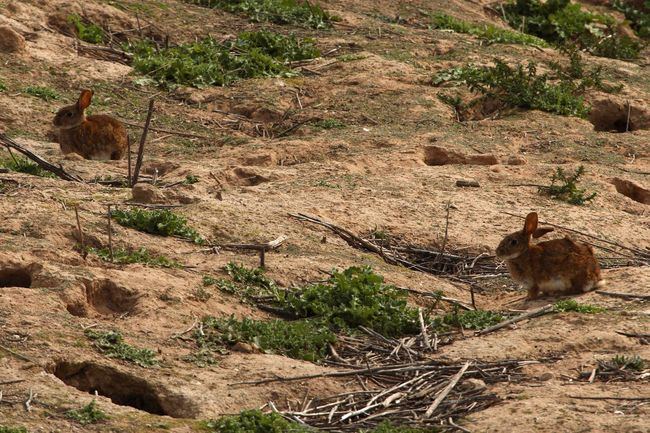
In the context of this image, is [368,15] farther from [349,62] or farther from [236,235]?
[236,235]

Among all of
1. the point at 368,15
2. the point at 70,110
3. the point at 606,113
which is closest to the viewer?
the point at 70,110

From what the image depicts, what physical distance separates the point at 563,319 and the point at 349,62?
784 centimetres

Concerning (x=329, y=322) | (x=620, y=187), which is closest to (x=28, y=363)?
(x=329, y=322)

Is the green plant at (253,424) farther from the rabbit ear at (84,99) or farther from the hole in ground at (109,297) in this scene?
the rabbit ear at (84,99)

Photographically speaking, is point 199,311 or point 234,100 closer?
point 199,311

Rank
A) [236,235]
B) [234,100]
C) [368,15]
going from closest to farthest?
[236,235]
[234,100]
[368,15]

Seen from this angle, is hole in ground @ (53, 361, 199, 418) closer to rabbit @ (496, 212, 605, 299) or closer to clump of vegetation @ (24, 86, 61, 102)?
rabbit @ (496, 212, 605, 299)

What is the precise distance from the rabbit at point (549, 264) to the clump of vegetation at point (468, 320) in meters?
0.84

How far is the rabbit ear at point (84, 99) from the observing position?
13.7 meters

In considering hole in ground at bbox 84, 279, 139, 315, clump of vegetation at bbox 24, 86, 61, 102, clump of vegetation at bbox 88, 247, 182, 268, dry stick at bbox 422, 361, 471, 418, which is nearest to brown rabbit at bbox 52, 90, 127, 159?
clump of vegetation at bbox 24, 86, 61, 102

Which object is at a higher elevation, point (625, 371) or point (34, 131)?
point (625, 371)

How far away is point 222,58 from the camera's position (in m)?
16.2

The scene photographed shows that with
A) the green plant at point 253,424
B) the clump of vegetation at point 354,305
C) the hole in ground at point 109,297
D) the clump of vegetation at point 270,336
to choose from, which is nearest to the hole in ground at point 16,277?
the hole in ground at point 109,297

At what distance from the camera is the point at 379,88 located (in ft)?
52.3
